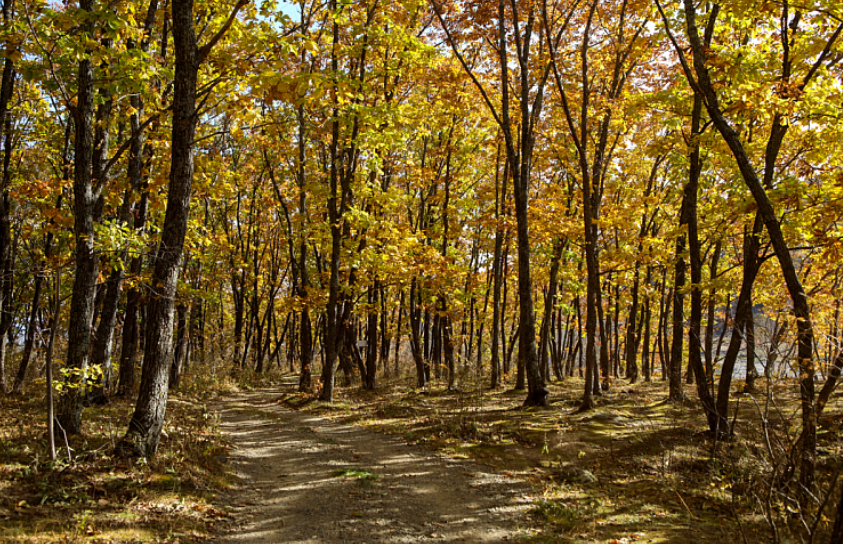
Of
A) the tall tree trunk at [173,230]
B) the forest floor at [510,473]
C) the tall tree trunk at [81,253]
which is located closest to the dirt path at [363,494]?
the forest floor at [510,473]

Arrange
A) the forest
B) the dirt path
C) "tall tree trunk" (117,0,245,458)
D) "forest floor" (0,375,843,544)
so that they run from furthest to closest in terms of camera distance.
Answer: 1. "tall tree trunk" (117,0,245,458)
2. the forest
3. the dirt path
4. "forest floor" (0,375,843,544)

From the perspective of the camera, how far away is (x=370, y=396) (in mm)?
17328

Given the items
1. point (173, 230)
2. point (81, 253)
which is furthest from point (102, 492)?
point (81, 253)

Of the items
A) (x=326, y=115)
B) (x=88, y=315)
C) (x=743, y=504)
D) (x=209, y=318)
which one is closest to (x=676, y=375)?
(x=743, y=504)

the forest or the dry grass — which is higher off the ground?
the forest

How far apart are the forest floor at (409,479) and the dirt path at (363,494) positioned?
32 millimetres

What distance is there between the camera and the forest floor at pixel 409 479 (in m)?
5.25

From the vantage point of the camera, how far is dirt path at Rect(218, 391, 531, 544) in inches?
220

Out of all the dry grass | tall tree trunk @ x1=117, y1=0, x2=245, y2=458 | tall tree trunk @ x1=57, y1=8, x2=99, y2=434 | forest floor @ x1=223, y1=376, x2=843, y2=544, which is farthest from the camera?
tall tree trunk @ x1=57, y1=8, x2=99, y2=434

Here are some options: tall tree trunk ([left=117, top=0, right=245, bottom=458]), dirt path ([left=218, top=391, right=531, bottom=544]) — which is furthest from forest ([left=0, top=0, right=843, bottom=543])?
dirt path ([left=218, top=391, right=531, bottom=544])

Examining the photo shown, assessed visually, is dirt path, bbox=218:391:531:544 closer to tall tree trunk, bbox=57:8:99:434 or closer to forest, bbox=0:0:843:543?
forest, bbox=0:0:843:543

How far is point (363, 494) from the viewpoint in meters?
6.82

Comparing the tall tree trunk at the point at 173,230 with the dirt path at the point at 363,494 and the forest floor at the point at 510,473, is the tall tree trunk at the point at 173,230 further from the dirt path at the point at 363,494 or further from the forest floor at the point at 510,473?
the forest floor at the point at 510,473

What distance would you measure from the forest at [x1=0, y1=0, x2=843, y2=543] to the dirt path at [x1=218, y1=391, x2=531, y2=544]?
0.53 metres
